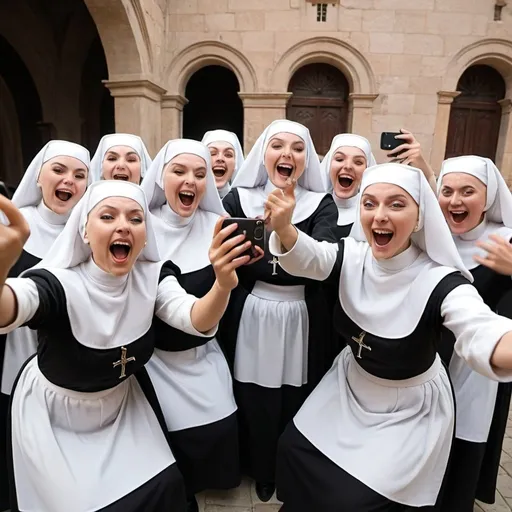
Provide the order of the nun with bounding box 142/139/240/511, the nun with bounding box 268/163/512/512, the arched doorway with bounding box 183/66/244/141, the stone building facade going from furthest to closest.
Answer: the arched doorway with bounding box 183/66/244/141 < the stone building facade < the nun with bounding box 142/139/240/511 < the nun with bounding box 268/163/512/512

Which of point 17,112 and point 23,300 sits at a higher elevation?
point 17,112

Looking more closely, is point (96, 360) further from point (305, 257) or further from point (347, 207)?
point (347, 207)

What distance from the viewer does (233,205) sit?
3.00 metres

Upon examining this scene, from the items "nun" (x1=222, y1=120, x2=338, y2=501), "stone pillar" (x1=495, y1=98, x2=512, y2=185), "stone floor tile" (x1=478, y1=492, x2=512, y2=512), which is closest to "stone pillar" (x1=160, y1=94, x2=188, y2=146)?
"nun" (x1=222, y1=120, x2=338, y2=501)

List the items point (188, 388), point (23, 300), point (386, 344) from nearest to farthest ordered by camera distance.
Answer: point (23, 300)
point (386, 344)
point (188, 388)

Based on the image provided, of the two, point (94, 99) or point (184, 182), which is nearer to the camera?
point (184, 182)

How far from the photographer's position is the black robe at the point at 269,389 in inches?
113

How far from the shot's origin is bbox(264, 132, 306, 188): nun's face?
284 centimetres

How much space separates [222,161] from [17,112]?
36.1 feet

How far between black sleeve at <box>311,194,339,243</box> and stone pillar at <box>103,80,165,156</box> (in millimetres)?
6070

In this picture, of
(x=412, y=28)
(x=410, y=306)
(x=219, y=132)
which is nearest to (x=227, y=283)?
(x=410, y=306)

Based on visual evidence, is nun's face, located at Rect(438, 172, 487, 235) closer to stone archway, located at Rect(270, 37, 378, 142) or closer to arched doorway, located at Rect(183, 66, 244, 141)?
stone archway, located at Rect(270, 37, 378, 142)

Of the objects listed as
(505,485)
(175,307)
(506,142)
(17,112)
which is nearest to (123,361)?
(175,307)

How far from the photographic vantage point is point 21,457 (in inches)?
77.4
